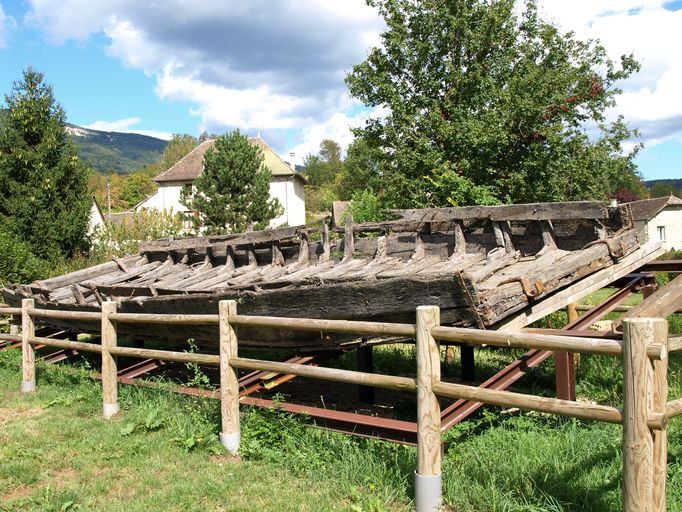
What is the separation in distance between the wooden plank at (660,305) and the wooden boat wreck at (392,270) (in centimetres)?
62

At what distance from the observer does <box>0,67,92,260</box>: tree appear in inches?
642

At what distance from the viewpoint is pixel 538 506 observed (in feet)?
10.1

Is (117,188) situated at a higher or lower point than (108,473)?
higher

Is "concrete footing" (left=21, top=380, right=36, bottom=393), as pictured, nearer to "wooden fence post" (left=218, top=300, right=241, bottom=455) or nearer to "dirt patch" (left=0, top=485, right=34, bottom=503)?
"dirt patch" (left=0, top=485, right=34, bottom=503)

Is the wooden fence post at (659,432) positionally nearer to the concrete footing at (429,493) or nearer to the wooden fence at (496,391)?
the wooden fence at (496,391)

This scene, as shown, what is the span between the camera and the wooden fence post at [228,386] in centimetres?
459

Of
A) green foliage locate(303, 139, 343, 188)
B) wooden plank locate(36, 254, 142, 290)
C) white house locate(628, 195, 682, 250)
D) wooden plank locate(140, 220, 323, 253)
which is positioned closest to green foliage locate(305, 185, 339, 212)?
green foliage locate(303, 139, 343, 188)

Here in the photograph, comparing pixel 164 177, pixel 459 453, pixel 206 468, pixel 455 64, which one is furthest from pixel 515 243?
pixel 164 177

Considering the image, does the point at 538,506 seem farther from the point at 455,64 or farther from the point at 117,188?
the point at 117,188

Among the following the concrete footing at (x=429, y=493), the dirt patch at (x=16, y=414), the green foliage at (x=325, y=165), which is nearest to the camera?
the concrete footing at (x=429, y=493)

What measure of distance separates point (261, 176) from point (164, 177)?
15.4 m

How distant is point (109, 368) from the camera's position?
5.95m

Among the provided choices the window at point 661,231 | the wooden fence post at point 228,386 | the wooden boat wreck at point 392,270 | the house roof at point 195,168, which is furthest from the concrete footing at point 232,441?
the window at point 661,231

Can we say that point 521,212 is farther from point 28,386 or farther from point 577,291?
point 28,386
